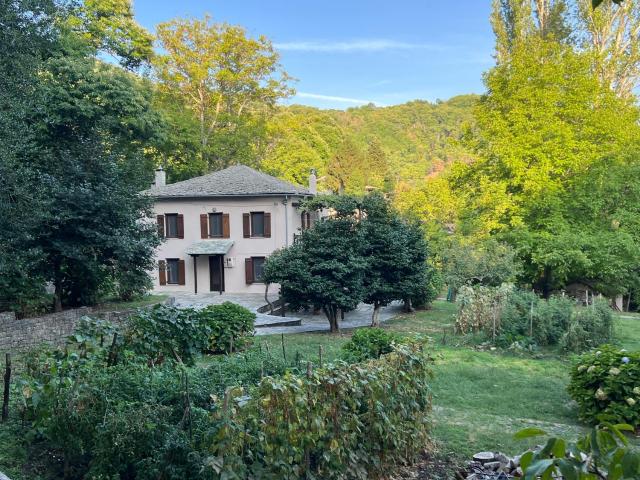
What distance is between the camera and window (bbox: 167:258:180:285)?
83.2ft

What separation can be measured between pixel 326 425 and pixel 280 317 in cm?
1293

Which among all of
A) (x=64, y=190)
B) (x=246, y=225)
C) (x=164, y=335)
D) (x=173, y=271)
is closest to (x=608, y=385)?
(x=164, y=335)

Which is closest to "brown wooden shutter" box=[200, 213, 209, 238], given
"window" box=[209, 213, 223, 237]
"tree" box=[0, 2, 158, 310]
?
"window" box=[209, 213, 223, 237]

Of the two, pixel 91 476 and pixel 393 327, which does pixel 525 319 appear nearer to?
pixel 393 327

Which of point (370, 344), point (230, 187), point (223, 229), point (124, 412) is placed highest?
point (230, 187)

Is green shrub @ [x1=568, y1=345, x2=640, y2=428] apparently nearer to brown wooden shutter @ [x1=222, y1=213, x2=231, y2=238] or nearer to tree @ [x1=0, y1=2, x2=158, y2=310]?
tree @ [x1=0, y1=2, x2=158, y2=310]

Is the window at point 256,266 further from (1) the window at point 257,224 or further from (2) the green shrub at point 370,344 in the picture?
(2) the green shrub at point 370,344

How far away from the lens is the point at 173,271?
2544cm

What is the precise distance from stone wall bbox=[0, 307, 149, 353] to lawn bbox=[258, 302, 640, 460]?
516 centimetres

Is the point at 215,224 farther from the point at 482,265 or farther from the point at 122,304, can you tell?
the point at 482,265

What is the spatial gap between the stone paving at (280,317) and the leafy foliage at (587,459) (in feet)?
38.4

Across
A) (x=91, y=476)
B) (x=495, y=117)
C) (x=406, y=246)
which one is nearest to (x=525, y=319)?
(x=406, y=246)

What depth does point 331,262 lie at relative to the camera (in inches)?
559

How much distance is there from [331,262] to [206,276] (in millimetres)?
12463
